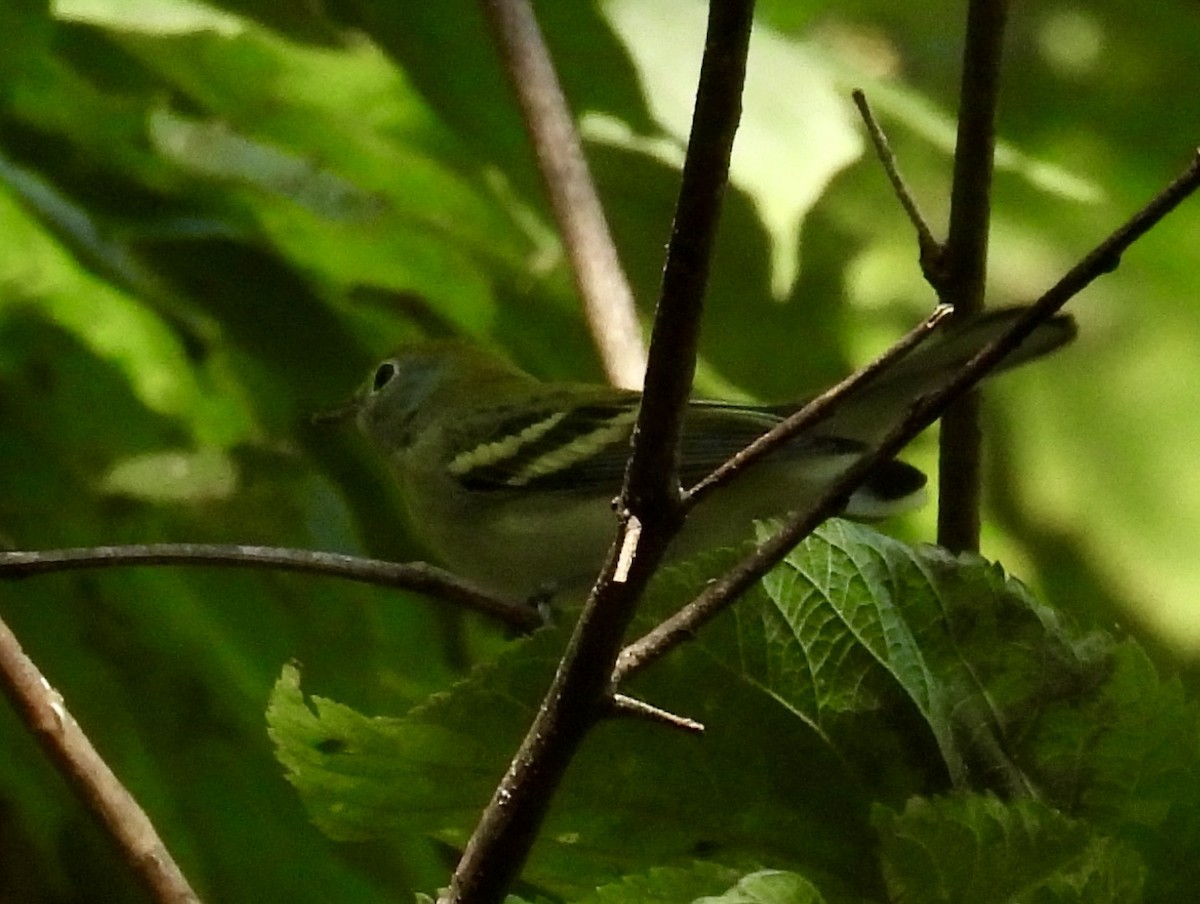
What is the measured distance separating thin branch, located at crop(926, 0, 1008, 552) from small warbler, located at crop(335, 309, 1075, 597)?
0.23 ft

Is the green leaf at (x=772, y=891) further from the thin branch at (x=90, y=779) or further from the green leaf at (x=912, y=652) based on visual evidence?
the thin branch at (x=90, y=779)

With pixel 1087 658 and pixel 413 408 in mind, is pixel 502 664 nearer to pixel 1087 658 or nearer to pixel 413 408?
pixel 1087 658

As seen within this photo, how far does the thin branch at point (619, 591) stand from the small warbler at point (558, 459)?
1.33ft

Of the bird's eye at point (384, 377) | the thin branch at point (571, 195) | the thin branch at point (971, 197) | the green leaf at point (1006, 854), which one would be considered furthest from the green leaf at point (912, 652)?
the bird's eye at point (384, 377)

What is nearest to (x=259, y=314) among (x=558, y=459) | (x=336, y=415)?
(x=336, y=415)

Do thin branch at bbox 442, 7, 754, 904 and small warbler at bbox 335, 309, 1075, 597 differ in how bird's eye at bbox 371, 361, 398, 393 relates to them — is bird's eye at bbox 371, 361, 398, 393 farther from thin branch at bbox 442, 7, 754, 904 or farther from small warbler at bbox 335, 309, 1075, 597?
thin branch at bbox 442, 7, 754, 904

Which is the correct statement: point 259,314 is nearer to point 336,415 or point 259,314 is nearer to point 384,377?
point 336,415

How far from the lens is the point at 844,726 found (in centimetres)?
53

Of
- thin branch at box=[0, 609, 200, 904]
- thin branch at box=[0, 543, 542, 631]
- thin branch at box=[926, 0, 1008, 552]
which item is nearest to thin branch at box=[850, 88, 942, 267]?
thin branch at box=[926, 0, 1008, 552]

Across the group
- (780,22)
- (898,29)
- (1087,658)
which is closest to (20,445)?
(780,22)

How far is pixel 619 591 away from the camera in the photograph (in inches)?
16.1

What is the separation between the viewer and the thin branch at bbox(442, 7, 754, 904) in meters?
0.38

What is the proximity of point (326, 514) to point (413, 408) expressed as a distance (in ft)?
1.85

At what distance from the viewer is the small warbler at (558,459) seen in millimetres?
971
